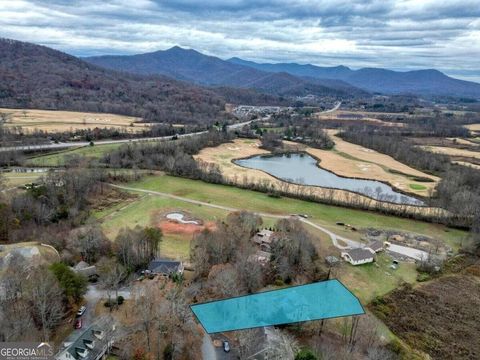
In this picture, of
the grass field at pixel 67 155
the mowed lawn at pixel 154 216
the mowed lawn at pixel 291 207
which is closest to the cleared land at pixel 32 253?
the mowed lawn at pixel 154 216

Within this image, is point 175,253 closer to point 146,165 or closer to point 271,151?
point 146,165

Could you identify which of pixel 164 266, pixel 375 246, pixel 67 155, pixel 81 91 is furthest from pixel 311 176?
pixel 81 91

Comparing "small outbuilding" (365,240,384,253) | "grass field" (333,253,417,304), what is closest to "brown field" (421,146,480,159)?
"small outbuilding" (365,240,384,253)

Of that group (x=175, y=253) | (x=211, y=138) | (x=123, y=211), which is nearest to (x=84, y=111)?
(x=211, y=138)

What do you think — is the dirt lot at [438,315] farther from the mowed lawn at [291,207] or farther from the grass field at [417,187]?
the grass field at [417,187]

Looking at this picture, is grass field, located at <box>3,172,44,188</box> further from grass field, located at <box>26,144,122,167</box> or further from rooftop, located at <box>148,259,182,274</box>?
rooftop, located at <box>148,259,182,274</box>
